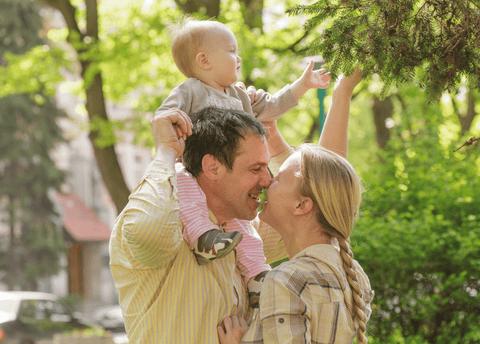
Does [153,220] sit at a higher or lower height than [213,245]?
higher

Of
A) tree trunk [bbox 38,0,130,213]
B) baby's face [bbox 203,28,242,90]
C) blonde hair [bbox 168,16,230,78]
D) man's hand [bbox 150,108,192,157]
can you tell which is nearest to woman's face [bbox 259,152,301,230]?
man's hand [bbox 150,108,192,157]

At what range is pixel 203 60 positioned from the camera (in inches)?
102

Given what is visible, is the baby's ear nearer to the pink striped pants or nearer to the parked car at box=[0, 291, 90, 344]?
the pink striped pants

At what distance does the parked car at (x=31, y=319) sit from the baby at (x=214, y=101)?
10885 mm

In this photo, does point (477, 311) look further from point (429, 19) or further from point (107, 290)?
point (107, 290)

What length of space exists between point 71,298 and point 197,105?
20.7m

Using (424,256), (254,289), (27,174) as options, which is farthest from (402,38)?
(27,174)

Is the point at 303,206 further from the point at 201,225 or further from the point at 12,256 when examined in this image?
the point at 12,256

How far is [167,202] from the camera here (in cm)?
180

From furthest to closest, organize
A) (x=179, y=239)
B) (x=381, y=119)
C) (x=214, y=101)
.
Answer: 1. (x=381, y=119)
2. (x=214, y=101)
3. (x=179, y=239)

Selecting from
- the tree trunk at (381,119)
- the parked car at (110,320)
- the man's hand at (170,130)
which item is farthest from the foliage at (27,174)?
the man's hand at (170,130)

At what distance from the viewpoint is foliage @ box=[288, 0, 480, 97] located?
210 cm

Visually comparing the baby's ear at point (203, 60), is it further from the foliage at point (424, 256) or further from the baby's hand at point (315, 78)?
the foliage at point (424, 256)

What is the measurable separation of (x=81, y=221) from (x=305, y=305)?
23789 millimetres
